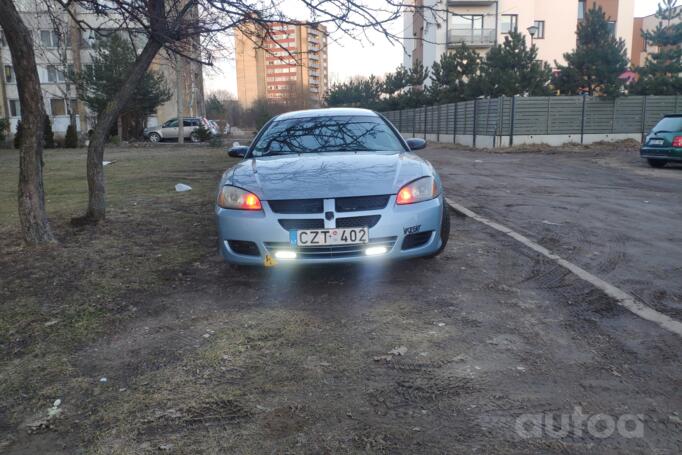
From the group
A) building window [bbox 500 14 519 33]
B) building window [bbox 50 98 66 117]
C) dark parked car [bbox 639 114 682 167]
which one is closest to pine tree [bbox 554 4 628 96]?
dark parked car [bbox 639 114 682 167]

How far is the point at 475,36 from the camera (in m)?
41.3

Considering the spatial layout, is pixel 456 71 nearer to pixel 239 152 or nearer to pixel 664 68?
pixel 664 68

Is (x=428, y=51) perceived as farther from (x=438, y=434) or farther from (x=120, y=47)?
(x=438, y=434)

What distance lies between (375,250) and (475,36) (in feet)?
137

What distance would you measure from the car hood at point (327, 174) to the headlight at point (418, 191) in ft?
0.16

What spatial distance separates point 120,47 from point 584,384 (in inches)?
1385

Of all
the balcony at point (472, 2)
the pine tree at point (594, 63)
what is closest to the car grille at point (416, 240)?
the pine tree at point (594, 63)

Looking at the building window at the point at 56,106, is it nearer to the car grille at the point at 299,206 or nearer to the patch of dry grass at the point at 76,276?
the patch of dry grass at the point at 76,276

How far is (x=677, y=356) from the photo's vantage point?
111 inches

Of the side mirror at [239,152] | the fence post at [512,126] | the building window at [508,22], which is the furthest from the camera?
the building window at [508,22]

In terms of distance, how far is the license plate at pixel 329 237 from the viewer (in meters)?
3.76

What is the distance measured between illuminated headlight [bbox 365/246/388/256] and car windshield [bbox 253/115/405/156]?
1.47 meters

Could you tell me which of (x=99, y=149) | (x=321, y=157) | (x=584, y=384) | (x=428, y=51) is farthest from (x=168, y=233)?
(x=428, y=51)

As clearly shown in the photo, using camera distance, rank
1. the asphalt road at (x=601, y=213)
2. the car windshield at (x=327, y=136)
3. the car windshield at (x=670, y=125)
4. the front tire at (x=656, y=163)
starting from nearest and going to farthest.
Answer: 1. the asphalt road at (x=601, y=213)
2. the car windshield at (x=327, y=136)
3. the car windshield at (x=670, y=125)
4. the front tire at (x=656, y=163)
